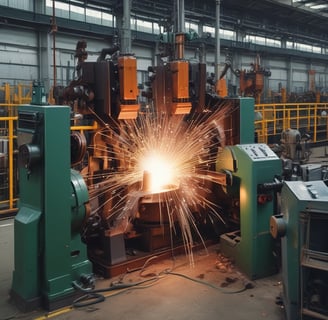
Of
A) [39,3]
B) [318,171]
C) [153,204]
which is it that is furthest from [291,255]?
[39,3]

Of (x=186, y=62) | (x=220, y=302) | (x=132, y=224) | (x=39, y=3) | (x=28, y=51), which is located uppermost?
(x=39, y=3)

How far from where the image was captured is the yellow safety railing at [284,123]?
10.5 metres

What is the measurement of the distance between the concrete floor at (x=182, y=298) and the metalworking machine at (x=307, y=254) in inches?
18.0

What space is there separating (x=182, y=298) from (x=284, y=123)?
9.15 m

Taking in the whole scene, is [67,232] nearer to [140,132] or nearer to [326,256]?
[140,132]

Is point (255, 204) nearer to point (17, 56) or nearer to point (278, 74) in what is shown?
point (17, 56)

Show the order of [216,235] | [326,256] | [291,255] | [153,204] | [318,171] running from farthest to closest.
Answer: [216,235] < [318,171] < [153,204] < [291,255] < [326,256]

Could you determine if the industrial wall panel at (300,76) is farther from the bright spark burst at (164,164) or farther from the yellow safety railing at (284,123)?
the bright spark burst at (164,164)

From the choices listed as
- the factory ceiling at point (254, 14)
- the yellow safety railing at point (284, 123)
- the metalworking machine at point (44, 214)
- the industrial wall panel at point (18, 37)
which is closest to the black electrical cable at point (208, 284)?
the metalworking machine at point (44, 214)

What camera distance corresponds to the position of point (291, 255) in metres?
2.65

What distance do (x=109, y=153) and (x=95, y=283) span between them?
1202 millimetres

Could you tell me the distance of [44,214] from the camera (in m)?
2.99

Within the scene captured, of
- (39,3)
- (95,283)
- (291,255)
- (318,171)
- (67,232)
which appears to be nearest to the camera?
(291,255)

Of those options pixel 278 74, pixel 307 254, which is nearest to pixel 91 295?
pixel 307 254
